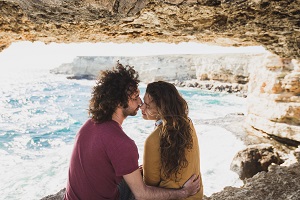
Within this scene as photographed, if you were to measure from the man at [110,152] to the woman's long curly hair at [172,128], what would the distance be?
0.74ft

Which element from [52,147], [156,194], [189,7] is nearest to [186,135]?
[156,194]

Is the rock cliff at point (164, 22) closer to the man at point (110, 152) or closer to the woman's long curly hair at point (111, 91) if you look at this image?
the woman's long curly hair at point (111, 91)

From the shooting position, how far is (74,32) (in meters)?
4.12

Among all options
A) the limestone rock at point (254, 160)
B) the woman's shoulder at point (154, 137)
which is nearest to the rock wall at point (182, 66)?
the limestone rock at point (254, 160)

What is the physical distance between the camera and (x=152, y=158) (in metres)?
2.33

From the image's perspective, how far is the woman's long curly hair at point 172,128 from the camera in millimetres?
2273

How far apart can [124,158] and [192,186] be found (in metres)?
0.81

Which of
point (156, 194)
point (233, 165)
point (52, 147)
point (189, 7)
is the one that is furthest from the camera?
point (52, 147)

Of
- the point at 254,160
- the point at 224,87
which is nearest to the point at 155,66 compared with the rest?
the point at 224,87

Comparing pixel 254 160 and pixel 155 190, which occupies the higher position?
pixel 155 190

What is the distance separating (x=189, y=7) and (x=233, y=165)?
23.8 feet

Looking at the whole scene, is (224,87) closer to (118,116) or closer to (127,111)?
(127,111)

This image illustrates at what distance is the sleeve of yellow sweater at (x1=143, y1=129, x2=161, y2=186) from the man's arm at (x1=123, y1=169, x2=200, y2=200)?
13cm

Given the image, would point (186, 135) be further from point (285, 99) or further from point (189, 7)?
point (285, 99)
